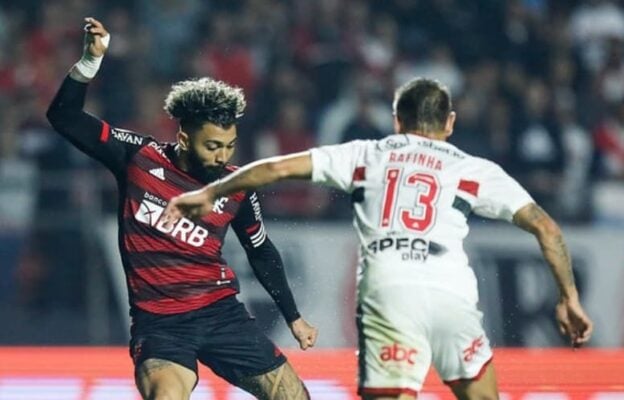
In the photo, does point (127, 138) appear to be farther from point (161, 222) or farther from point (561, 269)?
point (561, 269)

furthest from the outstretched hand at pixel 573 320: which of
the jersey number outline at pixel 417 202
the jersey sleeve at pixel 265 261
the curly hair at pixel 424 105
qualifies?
the jersey sleeve at pixel 265 261

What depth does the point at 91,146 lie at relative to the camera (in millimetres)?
6816

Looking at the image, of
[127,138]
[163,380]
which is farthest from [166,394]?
[127,138]

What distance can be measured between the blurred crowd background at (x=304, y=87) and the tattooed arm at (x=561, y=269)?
5.85 meters

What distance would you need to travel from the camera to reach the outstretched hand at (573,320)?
5707 millimetres

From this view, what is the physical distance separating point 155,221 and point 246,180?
1.20 metres

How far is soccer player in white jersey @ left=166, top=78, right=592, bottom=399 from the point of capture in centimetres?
571

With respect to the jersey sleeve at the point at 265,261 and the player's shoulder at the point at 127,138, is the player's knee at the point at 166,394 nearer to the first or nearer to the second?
the jersey sleeve at the point at 265,261

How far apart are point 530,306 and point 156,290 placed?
5583 mm

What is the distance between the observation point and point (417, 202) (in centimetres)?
579

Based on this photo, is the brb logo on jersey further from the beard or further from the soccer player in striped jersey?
the beard

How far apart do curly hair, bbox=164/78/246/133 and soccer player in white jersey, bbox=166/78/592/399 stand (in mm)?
1029

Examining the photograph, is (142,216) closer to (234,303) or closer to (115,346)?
(234,303)

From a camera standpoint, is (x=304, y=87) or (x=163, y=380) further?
(x=304, y=87)
